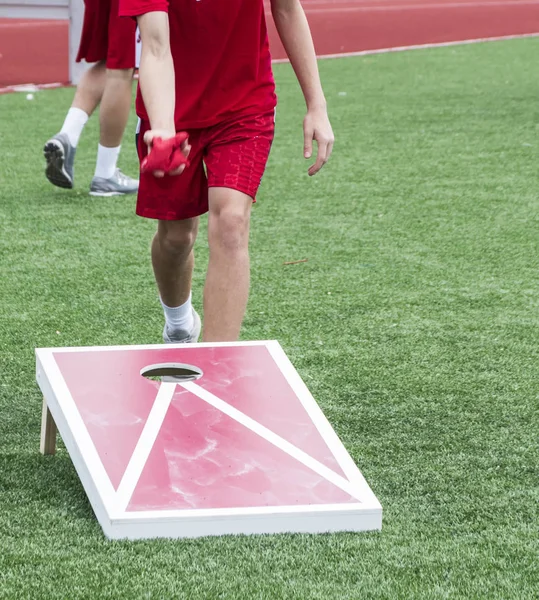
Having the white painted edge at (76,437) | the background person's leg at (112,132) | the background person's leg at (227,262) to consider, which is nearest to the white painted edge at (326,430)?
the background person's leg at (227,262)

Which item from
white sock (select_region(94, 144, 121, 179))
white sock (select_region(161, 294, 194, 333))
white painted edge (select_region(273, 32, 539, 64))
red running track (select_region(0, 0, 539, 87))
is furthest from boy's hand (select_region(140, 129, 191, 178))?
white painted edge (select_region(273, 32, 539, 64))

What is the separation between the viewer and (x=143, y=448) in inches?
91.6

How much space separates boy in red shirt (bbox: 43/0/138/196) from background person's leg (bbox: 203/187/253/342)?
251 centimetres

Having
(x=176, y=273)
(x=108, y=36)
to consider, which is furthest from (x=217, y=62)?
(x=108, y=36)

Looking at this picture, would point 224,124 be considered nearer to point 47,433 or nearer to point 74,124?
point 47,433

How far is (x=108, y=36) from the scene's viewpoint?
214 inches

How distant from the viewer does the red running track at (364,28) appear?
11250 mm

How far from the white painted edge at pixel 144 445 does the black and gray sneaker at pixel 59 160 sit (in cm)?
311

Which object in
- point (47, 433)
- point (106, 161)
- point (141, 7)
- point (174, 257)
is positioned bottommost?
point (106, 161)

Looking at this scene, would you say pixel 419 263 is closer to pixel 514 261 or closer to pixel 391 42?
pixel 514 261

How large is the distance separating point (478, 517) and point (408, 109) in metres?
6.54

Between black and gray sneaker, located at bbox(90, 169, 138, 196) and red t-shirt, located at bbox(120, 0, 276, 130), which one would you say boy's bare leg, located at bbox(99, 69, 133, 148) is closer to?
black and gray sneaker, located at bbox(90, 169, 138, 196)

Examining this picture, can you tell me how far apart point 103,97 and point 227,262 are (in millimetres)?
2794

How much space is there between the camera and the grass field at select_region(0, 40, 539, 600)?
2.11 meters
